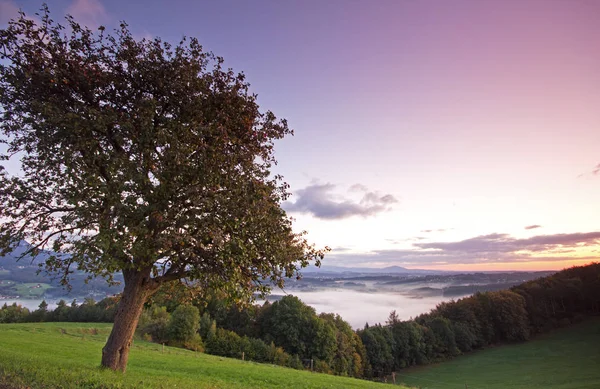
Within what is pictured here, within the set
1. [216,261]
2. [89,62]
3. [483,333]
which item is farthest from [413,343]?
[89,62]

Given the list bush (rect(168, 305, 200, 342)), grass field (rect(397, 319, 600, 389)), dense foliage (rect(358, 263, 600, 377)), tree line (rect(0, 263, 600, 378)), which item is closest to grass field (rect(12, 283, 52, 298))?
tree line (rect(0, 263, 600, 378))

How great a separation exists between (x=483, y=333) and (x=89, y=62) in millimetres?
114734

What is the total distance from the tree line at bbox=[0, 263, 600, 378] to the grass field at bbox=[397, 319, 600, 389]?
5498 millimetres

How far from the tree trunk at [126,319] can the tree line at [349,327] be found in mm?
48001

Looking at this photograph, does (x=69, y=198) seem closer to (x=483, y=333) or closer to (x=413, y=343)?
(x=413, y=343)

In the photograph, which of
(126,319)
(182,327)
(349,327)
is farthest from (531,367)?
(126,319)

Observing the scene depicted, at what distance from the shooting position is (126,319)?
46.1 ft

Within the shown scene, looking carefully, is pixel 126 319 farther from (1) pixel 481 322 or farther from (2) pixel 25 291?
(2) pixel 25 291

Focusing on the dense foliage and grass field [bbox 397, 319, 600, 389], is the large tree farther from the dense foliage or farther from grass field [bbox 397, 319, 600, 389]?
the dense foliage

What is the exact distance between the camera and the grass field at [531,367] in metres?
51.6

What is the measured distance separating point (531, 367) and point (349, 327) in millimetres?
40329

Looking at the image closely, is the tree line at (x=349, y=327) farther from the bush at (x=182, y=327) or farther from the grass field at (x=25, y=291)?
the grass field at (x=25, y=291)

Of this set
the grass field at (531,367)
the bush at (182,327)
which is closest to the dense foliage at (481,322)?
the grass field at (531,367)

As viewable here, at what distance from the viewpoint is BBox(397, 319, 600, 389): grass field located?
51.6 metres
